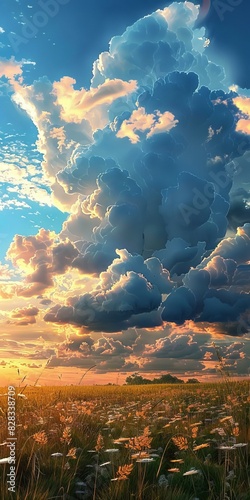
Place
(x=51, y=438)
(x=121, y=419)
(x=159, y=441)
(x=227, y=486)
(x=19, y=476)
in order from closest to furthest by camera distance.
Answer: (x=227, y=486) → (x=19, y=476) → (x=51, y=438) → (x=159, y=441) → (x=121, y=419)

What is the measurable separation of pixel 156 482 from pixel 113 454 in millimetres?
947

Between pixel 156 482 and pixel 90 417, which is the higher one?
pixel 90 417

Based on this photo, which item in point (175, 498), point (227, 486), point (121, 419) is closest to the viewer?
point (175, 498)

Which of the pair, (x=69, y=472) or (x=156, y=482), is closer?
(x=156, y=482)

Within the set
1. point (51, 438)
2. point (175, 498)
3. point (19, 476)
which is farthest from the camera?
point (51, 438)

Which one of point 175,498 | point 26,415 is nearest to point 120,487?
point 175,498

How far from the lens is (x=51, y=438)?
278 inches

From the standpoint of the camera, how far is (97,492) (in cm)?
523

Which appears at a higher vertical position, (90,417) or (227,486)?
(90,417)

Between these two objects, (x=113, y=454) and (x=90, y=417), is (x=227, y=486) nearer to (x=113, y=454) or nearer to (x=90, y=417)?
(x=113, y=454)

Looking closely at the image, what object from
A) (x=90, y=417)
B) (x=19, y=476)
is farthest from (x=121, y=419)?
(x=19, y=476)

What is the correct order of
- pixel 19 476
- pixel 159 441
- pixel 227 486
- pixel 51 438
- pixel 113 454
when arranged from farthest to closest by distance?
1. pixel 159 441
2. pixel 51 438
3. pixel 113 454
4. pixel 19 476
5. pixel 227 486

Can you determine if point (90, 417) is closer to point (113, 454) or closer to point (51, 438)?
point (51, 438)

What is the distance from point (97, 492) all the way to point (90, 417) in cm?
483
